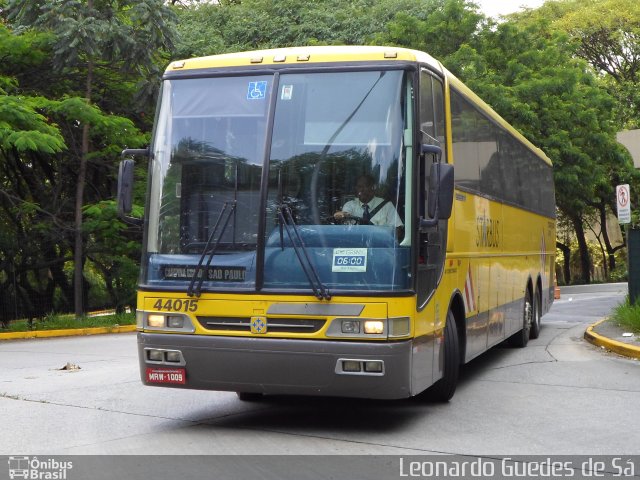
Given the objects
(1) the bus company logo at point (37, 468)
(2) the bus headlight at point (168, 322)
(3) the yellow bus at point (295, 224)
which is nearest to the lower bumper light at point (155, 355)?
(3) the yellow bus at point (295, 224)

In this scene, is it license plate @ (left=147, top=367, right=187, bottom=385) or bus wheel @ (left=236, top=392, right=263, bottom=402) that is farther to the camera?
bus wheel @ (left=236, top=392, right=263, bottom=402)

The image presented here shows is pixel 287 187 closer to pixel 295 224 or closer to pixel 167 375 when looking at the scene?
pixel 295 224

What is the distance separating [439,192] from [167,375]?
2874 millimetres

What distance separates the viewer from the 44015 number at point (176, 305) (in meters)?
7.97

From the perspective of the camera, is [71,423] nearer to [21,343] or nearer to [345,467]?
[345,467]

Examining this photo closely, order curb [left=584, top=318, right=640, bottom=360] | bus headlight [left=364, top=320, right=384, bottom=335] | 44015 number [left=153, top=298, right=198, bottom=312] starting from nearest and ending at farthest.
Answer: bus headlight [left=364, top=320, right=384, bottom=335] → 44015 number [left=153, top=298, right=198, bottom=312] → curb [left=584, top=318, right=640, bottom=360]

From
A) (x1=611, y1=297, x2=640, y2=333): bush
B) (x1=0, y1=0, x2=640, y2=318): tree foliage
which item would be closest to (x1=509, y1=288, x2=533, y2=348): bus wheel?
(x1=611, y1=297, x2=640, y2=333): bush

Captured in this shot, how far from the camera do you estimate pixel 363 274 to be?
300 inches

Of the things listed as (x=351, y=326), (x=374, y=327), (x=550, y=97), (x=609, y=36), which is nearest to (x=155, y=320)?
(x=351, y=326)

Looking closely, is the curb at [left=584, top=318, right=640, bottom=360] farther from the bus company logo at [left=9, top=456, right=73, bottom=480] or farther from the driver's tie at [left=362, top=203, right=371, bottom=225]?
the bus company logo at [left=9, top=456, right=73, bottom=480]

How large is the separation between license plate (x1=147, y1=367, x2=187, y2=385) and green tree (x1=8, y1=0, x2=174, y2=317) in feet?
46.1

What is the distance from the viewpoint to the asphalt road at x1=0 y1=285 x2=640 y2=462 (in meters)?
7.44

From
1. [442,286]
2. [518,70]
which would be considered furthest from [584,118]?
[442,286]

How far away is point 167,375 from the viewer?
8008mm
